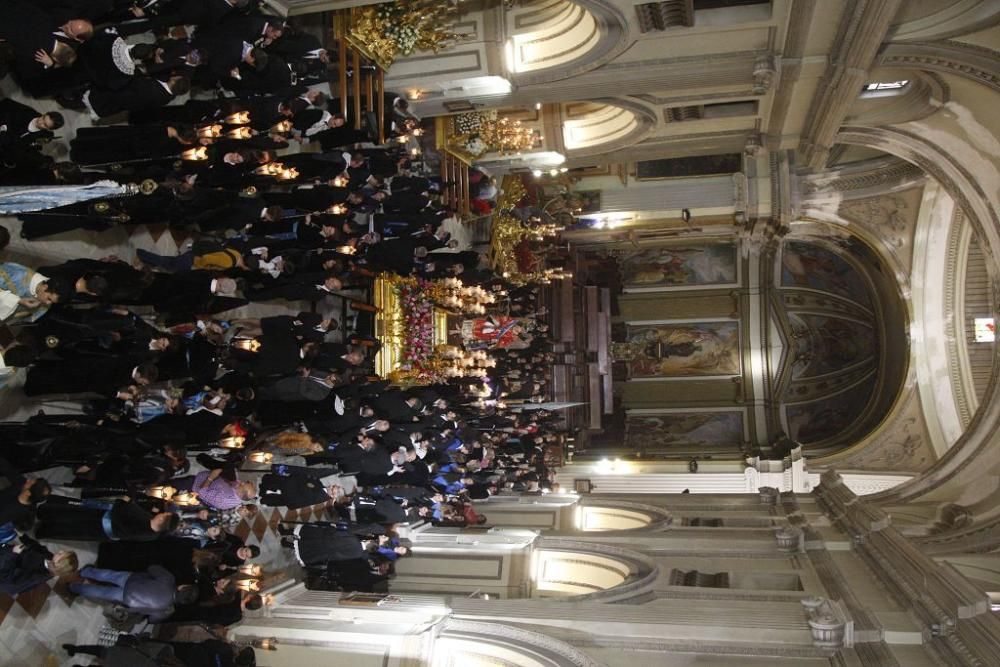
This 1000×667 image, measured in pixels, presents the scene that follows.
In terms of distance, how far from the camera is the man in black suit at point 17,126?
16.4 ft

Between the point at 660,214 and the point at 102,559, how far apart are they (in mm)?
11814

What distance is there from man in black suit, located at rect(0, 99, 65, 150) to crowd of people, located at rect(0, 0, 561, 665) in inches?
0.5

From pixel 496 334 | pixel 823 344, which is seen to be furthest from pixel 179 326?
Result: pixel 823 344

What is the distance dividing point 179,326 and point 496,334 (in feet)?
24.6

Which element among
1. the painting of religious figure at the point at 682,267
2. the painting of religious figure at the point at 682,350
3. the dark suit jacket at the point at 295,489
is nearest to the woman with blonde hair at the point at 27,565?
the dark suit jacket at the point at 295,489

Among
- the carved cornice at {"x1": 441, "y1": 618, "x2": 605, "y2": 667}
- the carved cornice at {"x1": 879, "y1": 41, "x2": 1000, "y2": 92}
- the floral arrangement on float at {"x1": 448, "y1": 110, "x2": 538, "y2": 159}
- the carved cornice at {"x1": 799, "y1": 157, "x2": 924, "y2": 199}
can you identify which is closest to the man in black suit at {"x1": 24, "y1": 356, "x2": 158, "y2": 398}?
the carved cornice at {"x1": 441, "y1": 618, "x2": 605, "y2": 667}

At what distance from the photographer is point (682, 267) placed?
58.6ft

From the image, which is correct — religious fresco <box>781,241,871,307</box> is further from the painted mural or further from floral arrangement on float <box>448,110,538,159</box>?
floral arrangement on float <box>448,110,538,159</box>

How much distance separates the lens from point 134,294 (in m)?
5.43

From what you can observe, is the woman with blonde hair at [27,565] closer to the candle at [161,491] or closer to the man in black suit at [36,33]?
the candle at [161,491]

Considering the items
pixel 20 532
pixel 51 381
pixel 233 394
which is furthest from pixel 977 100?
pixel 20 532

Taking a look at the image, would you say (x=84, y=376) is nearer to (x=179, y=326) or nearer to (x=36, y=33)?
(x=179, y=326)

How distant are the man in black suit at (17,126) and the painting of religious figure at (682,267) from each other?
14281mm

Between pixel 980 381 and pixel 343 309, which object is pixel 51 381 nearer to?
pixel 343 309
